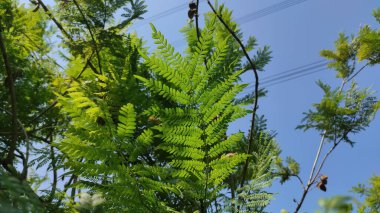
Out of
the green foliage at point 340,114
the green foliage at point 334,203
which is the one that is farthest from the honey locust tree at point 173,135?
the green foliage at point 340,114

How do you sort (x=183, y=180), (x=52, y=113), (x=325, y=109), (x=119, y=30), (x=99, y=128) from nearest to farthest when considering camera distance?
(x=99, y=128)
(x=183, y=180)
(x=119, y=30)
(x=52, y=113)
(x=325, y=109)

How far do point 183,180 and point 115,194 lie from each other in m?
0.22

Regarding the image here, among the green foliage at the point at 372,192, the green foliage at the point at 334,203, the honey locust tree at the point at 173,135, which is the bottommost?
the green foliage at the point at 334,203

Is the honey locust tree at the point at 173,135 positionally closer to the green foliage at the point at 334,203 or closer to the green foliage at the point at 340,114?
the green foliage at the point at 334,203

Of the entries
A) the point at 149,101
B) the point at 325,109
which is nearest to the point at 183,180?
the point at 149,101

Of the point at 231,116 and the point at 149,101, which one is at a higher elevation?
the point at 149,101

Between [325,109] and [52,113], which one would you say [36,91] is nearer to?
[52,113]

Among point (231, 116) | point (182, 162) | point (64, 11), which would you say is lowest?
point (182, 162)

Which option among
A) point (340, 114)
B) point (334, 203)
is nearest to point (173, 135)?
point (334, 203)

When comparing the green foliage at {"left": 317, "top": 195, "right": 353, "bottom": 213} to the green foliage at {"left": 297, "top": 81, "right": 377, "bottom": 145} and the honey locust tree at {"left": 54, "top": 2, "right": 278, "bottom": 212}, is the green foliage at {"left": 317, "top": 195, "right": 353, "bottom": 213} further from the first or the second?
the green foliage at {"left": 297, "top": 81, "right": 377, "bottom": 145}

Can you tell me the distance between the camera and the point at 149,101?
2.03 metres

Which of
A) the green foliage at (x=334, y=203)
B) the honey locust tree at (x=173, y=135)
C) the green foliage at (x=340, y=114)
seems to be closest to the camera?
the green foliage at (x=334, y=203)

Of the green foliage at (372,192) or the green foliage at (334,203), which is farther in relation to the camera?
the green foliage at (372,192)

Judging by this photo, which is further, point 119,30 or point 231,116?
point 119,30
